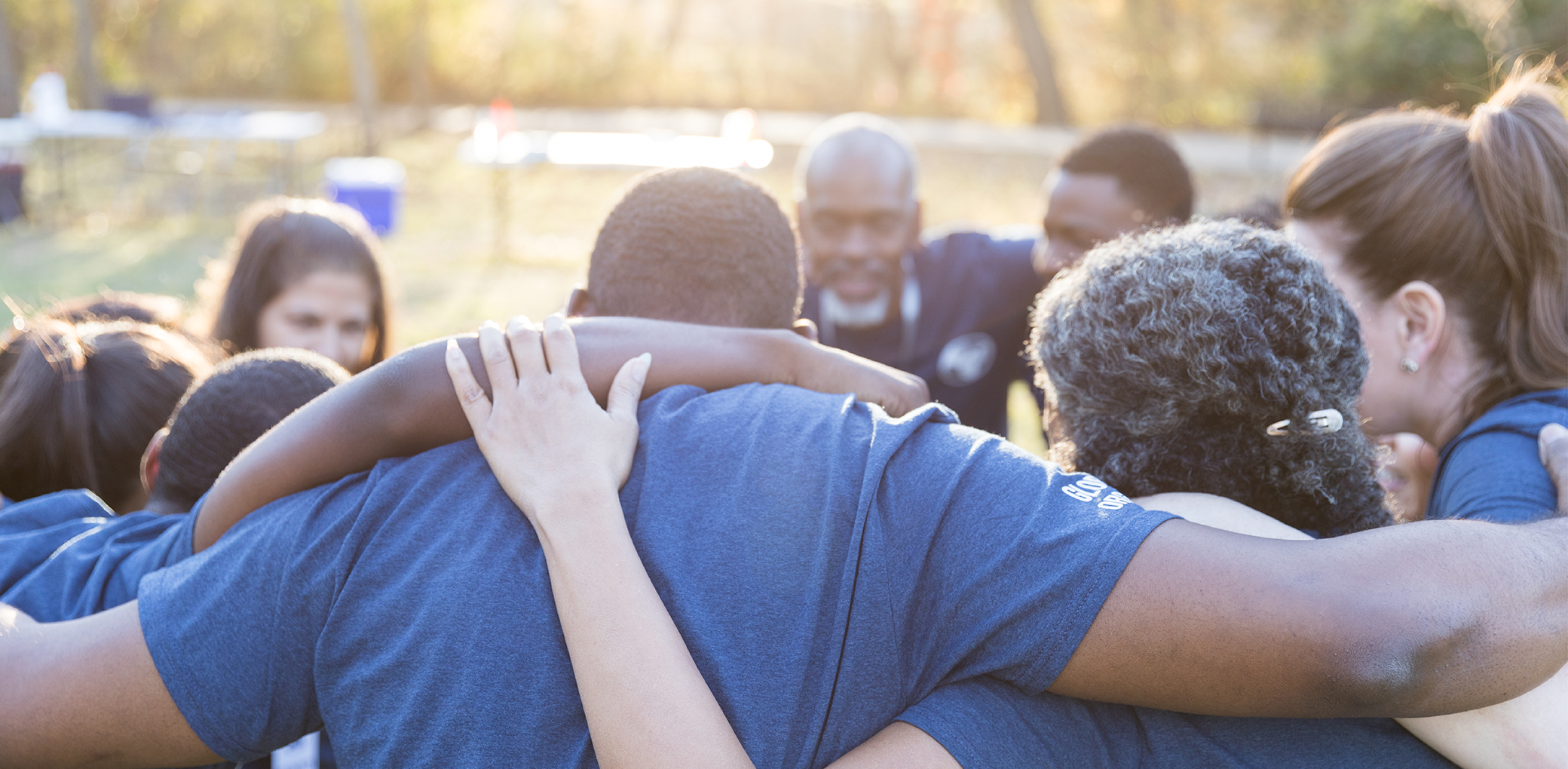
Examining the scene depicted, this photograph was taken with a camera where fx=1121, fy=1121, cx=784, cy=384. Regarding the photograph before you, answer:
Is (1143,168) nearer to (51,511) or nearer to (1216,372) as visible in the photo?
(1216,372)

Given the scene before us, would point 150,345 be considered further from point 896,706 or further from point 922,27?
point 922,27

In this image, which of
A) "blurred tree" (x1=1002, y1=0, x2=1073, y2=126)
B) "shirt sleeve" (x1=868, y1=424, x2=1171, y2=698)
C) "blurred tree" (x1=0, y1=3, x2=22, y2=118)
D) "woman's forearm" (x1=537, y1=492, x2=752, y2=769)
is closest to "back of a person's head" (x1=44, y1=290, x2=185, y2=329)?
A: "woman's forearm" (x1=537, y1=492, x2=752, y2=769)

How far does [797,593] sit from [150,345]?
203 cm

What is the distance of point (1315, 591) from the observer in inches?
55.7

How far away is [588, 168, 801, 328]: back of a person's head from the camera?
6.71ft

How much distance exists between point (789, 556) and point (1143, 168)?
10.4 feet

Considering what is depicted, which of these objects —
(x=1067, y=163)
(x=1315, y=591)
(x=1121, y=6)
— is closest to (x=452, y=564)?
(x=1315, y=591)

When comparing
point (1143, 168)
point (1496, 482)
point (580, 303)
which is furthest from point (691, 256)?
point (1143, 168)

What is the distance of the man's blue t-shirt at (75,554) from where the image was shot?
1896mm

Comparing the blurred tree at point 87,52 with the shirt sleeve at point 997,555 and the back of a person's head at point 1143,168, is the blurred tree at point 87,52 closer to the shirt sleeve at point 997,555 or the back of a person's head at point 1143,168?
the back of a person's head at point 1143,168

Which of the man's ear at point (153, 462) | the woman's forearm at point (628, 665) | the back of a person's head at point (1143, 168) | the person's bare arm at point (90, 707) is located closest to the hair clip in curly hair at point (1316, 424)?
the woman's forearm at point (628, 665)

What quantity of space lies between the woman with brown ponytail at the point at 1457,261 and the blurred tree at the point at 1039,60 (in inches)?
638

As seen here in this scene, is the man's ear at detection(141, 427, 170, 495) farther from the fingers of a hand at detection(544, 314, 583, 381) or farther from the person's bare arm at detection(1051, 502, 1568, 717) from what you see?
the person's bare arm at detection(1051, 502, 1568, 717)

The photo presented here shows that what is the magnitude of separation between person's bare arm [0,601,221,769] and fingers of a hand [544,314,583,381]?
2.43 feet
